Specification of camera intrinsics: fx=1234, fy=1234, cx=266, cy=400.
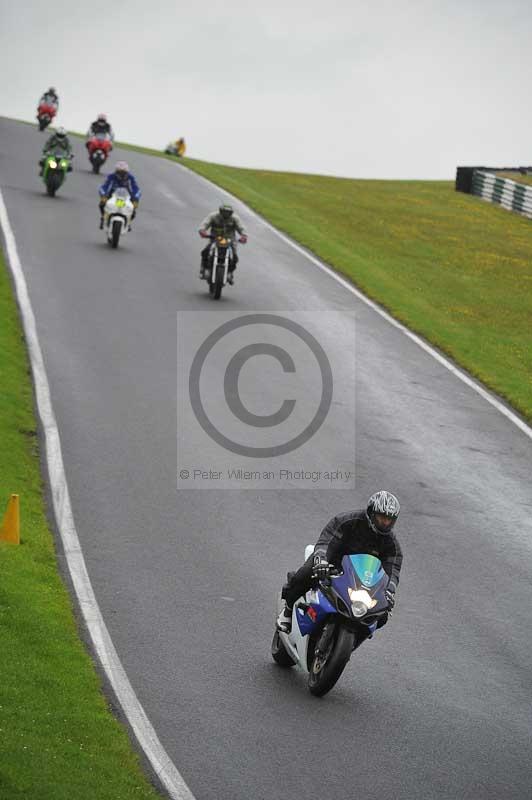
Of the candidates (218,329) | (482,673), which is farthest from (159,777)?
(218,329)

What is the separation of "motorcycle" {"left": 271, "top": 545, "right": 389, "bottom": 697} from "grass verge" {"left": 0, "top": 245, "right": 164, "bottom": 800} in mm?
1842

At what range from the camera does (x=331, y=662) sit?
10.3 meters

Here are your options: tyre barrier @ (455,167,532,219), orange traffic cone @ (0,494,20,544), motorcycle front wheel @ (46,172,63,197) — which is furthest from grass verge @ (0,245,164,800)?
tyre barrier @ (455,167,532,219)

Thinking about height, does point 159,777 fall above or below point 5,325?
below

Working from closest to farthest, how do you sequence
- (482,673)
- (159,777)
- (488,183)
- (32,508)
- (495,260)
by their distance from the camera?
(159,777) < (482,673) < (32,508) < (495,260) < (488,183)

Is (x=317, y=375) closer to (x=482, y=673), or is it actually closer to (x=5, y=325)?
(x=5, y=325)

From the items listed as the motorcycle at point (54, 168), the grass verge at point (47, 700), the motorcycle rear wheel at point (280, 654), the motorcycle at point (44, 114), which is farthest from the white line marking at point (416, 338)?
the motorcycle at point (44, 114)

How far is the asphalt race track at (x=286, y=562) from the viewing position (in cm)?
961

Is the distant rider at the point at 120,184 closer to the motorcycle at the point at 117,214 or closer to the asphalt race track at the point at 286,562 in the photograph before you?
the motorcycle at the point at 117,214

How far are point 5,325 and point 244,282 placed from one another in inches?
341

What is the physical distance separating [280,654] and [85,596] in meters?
2.25

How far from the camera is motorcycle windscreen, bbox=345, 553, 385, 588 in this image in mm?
10352

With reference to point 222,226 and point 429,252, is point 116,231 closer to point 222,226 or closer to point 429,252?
point 222,226

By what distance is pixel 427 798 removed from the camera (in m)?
8.99
